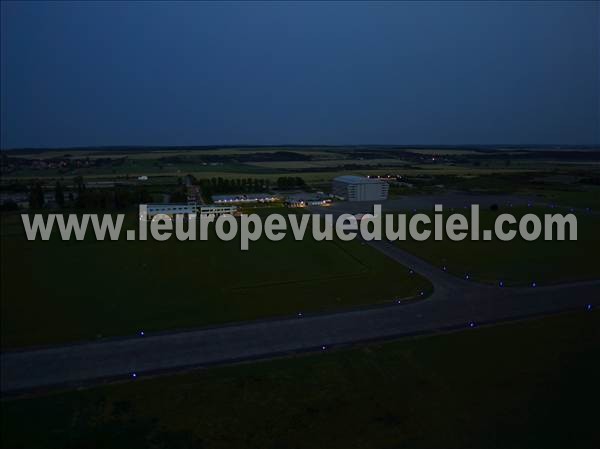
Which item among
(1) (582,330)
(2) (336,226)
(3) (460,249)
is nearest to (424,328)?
(1) (582,330)

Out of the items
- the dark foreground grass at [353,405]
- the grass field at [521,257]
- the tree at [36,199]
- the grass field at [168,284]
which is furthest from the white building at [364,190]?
the dark foreground grass at [353,405]

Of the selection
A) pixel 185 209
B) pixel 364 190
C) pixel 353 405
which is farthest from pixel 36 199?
pixel 353 405

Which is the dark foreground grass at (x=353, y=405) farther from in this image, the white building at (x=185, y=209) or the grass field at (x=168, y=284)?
the white building at (x=185, y=209)

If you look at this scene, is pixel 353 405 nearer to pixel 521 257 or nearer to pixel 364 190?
pixel 521 257

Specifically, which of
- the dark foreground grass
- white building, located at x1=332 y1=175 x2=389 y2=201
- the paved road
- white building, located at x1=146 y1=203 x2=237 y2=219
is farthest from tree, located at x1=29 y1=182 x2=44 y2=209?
white building, located at x1=332 y1=175 x2=389 y2=201

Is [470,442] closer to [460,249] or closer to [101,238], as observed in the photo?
[460,249]

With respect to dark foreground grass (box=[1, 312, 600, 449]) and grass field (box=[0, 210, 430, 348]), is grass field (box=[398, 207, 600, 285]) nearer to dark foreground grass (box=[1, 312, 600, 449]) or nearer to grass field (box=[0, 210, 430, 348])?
grass field (box=[0, 210, 430, 348])
